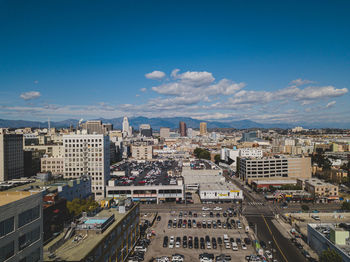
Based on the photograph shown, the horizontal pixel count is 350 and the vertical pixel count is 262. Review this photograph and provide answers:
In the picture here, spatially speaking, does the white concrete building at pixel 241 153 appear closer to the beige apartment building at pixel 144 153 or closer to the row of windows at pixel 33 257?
the beige apartment building at pixel 144 153

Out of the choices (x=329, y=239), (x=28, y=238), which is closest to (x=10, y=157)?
(x=28, y=238)

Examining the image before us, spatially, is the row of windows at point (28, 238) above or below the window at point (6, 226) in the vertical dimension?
below

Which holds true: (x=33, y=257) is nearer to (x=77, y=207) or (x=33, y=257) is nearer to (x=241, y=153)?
(x=77, y=207)

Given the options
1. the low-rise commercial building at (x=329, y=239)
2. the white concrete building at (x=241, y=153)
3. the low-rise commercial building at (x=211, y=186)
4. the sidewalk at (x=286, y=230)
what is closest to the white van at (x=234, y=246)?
the sidewalk at (x=286, y=230)

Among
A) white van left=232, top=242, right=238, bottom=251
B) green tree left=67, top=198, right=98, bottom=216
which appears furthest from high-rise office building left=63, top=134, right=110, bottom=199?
white van left=232, top=242, right=238, bottom=251

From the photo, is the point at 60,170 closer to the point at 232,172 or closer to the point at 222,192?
the point at 222,192

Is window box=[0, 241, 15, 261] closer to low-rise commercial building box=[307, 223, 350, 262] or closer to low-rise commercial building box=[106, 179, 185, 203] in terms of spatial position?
low-rise commercial building box=[307, 223, 350, 262]
